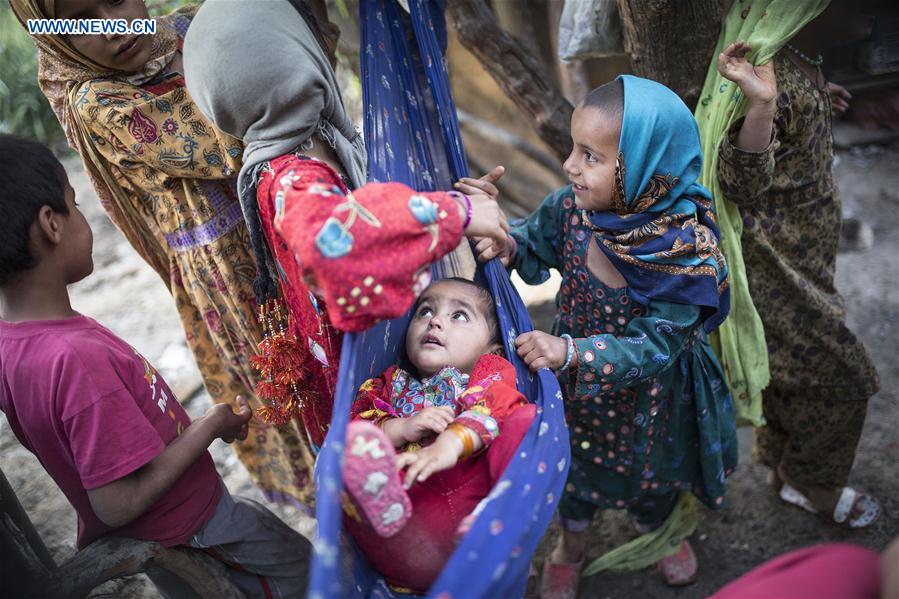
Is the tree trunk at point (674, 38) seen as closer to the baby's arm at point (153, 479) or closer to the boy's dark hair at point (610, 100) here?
the boy's dark hair at point (610, 100)

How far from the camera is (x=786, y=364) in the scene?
7.24ft

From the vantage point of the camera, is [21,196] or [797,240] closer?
[21,196]

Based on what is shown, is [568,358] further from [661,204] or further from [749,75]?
[749,75]

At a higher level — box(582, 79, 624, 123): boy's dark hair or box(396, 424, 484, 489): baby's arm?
box(582, 79, 624, 123): boy's dark hair

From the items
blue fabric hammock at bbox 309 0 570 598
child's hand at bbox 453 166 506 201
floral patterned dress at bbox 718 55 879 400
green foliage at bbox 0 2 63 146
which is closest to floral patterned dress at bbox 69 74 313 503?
blue fabric hammock at bbox 309 0 570 598

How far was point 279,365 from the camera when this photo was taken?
1774mm

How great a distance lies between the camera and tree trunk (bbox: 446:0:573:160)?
2.67 m

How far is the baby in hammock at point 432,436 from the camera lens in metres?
1.18

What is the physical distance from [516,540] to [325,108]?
1.05 meters

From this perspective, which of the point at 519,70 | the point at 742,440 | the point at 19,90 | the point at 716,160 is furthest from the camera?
the point at 19,90

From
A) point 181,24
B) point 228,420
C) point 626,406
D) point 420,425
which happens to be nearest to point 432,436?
point 420,425

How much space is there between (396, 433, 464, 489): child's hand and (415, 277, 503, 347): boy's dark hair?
1.49 feet

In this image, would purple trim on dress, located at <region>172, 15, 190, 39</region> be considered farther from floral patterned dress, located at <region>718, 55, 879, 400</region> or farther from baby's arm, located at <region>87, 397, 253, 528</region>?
floral patterned dress, located at <region>718, 55, 879, 400</region>

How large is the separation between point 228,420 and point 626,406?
1.08m
